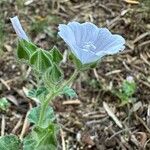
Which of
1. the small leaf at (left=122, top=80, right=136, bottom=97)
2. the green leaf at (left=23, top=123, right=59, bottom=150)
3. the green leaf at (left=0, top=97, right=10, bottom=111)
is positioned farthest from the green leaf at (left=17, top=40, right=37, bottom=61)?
the small leaf at (left=122, top=80, right=136, bottom=97)

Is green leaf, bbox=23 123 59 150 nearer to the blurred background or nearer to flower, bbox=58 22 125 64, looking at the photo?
flower, bbox=58 22 125 64

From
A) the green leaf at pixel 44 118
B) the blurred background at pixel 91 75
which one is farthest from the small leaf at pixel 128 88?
the green leaf at pixel 44 118

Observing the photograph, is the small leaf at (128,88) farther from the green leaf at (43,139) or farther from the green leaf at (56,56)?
the green leaf at (56,56)

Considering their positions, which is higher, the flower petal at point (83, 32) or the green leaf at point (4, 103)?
the flower petal at point (83, 32)

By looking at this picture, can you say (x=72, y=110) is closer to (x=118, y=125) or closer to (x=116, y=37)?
(x=118, y=125)

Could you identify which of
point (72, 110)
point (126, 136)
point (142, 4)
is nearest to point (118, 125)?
point (126, 136)

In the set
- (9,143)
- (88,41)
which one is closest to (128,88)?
(9,143)
